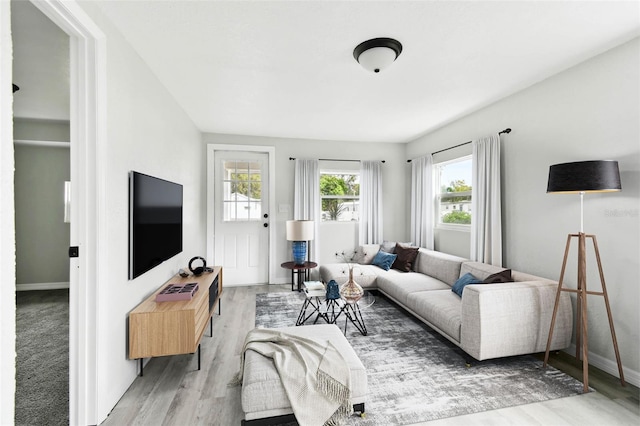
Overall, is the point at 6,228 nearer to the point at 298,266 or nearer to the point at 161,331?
the point at 161,331

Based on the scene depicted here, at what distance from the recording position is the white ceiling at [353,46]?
1.77 metres

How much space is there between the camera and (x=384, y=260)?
4.41 meters

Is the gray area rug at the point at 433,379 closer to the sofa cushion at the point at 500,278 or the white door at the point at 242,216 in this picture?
the sofa cushion at the point at 500,278

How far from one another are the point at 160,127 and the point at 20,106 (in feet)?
7.45

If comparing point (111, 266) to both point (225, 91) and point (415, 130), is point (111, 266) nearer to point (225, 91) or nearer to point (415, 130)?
point (225, 91)

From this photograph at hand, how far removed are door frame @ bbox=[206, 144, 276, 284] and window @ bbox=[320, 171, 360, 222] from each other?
2.95 feet

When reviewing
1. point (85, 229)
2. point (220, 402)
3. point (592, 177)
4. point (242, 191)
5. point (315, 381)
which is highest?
point (242, 191)

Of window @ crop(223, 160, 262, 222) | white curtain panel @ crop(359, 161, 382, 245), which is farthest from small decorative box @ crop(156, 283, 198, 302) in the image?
white curtain panel @ crop(359, 161, 382, 245)

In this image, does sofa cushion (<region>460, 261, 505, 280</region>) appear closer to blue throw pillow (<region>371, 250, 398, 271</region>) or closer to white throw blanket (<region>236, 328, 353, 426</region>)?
blue throw pillow (<region>371, 250, 398, 271</region>)

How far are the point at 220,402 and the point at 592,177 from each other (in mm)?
2967

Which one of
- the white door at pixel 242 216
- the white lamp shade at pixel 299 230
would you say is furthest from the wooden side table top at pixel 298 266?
the white door at pixel 242 216

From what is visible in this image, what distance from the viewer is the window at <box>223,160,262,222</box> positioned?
477 centimetres

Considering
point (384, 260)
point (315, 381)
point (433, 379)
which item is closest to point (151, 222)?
point (315, 381)

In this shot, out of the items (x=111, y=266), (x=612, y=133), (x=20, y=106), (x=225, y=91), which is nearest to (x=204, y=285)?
(x=111, y=266)
